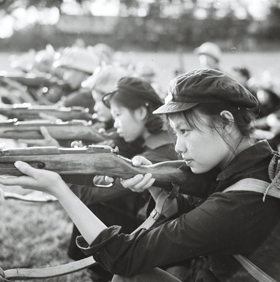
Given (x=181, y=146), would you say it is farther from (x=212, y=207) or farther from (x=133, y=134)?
(x=133, y=134)


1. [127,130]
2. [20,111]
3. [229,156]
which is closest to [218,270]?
[229,156]

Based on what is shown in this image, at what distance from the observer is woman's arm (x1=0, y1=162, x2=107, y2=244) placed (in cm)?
239

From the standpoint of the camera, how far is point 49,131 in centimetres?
475

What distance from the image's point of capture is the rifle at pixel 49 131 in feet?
15.5

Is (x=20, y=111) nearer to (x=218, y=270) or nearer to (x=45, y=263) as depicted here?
(x=45, y=263)

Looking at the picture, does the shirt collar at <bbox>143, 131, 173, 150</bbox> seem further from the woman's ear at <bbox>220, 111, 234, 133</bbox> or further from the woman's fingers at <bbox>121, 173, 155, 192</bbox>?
Result: the woman's ear at <bbox>220, 111, 234, 133</bbox>

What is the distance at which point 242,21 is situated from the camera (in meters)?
26.9

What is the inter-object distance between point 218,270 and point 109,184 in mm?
868

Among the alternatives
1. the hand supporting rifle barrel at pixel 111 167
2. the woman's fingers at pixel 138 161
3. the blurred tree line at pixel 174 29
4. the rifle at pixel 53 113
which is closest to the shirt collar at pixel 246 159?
the hand supporting rifle barrel at pixel 111 167

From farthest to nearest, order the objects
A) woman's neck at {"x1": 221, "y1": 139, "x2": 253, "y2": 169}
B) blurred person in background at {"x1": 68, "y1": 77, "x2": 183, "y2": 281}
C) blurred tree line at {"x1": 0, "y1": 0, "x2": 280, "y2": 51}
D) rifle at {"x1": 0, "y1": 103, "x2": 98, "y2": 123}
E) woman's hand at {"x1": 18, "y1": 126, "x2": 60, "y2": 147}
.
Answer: blurred tree line at {"x1": 0, "y1": 0, "x2": 280, "y2": 51}
rifle at {"x1": 0, "y1": 103, "x2": 98, "y2": 123}
woman's hand at {"x1": 18, "y1": 126, "x2": 60, "y2": 147}
blurred person in background at {"x1": 68, "y1": 77, "x2": 183, "y2": 281}
woman's neck at {"x1": 221, "y1": 139, "x2": 253, "y2": 169}

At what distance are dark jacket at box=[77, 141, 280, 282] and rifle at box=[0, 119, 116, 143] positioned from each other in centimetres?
242

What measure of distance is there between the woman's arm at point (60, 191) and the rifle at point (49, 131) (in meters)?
2.20

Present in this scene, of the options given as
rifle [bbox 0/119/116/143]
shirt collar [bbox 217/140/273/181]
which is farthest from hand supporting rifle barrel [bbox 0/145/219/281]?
rifle [bbox 0/119/116/143]

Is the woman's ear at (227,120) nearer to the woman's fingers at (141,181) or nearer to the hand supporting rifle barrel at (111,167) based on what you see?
the hand supporting rifle barrel at (111,167)
